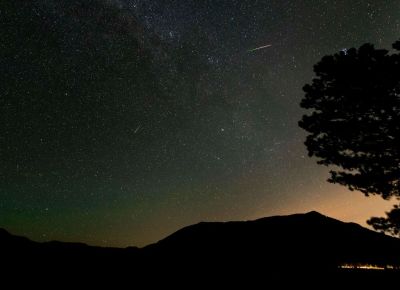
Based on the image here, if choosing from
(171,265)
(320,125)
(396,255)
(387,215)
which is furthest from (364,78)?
(396,255)

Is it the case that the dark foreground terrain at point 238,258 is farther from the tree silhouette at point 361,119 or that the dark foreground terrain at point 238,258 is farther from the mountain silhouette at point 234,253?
the tree silhouette at point 361,119

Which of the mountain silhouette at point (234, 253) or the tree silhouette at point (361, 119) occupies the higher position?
the tree silhouette at point (361, 119)

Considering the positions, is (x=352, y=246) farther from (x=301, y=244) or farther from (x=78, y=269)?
(x=78, y=269)

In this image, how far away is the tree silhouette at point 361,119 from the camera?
36.9 feet

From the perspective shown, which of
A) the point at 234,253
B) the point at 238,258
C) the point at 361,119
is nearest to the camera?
the point at 361,119

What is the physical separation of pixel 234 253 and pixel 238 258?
3675 mm

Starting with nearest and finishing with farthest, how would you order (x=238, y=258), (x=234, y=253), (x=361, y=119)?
(x=361, y=119) < (x=238, y=258) < (x=234, y=253)

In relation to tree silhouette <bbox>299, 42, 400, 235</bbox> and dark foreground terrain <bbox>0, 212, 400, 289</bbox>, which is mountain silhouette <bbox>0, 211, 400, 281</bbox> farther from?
tree silhouette <bbox>299, 42, 400, 235</bbox>

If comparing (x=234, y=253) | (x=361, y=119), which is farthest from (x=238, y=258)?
(x=361, y=119)

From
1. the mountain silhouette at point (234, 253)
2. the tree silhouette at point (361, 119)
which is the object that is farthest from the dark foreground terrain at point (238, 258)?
the tree silhouette at point (361, 119)

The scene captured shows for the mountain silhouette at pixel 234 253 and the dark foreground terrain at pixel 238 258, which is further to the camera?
the mountain silhouette at pixel 234 253

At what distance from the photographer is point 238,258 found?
692 inches

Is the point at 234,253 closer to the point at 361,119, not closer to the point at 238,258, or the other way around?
the point at 238,258

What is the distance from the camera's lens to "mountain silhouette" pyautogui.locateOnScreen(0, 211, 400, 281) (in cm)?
1237
